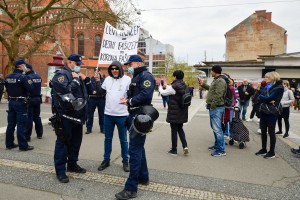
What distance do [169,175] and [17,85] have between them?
12.5 ft

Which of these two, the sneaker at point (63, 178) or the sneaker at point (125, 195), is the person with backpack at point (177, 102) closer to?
the sneaker at point (125, 195)

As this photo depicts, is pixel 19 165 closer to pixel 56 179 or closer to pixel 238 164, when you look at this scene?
pixel 56 179

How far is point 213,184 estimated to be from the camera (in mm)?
4008

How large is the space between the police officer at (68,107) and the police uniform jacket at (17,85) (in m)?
1.89

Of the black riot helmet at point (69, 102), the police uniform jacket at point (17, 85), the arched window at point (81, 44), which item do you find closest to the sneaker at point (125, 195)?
the black riot helmet at point (69, 102)

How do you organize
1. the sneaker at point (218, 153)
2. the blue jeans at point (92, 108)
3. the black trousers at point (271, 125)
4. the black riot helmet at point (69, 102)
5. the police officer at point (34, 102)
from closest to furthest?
1. the black riot helmet at point (69, 102)
2. the black trousers at point (271, 125)
3. the sneaker at point (218, 153)
4. the police officer at point (34, 102)
5. the blue jeans at point (92, 108)

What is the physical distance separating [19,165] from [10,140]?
132 cm

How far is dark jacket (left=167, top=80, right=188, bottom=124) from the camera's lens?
215 inches

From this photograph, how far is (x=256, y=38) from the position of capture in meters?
38.8

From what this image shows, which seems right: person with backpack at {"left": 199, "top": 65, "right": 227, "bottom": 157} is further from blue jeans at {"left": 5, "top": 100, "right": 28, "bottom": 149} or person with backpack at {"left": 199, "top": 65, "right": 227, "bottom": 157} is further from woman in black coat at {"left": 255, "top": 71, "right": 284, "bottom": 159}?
blue jeans at {"left": 5, "top": 100, "right": 28, "bottom": 149}

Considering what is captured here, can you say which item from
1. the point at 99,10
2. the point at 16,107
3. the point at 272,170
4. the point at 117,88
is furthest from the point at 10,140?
the point at 99,10

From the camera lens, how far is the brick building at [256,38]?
3816cm

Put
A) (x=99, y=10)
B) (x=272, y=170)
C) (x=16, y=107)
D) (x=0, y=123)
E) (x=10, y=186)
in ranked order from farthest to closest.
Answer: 1. (x=99, y=10)
2. (x=0, y=123)
3. (x=16, y=107)
4. (x=272, y=170)
5. (x=10, y=186)

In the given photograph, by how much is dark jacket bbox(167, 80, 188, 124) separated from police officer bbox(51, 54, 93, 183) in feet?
6.72
